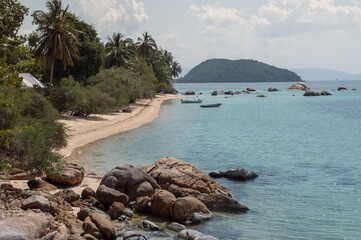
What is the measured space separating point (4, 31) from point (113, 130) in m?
25.7

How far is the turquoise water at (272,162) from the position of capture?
14883 mm

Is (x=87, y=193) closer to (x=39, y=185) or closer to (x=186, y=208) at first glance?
(x=39, y=185)

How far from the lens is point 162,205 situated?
1512cm

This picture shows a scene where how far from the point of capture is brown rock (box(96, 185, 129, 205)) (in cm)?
1563

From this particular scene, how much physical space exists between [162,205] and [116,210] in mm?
1849

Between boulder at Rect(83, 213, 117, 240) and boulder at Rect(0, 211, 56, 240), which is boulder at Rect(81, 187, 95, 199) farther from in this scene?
boulder at Rect(0, 211, 56, 240)

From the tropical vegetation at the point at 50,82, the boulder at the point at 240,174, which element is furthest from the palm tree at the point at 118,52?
the boulder at the point at 240,174

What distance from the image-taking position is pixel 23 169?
16.5 m

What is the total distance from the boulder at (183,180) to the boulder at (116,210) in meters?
3.13

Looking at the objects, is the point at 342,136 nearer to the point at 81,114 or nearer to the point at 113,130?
the point at 113,130

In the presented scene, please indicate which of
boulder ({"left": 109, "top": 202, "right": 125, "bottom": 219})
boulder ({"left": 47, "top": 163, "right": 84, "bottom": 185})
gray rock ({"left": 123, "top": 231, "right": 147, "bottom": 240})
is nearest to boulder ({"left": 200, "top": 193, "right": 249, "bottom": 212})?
boulder ({"left": 109, "top": 202, "right": 125, "bottom": 219})

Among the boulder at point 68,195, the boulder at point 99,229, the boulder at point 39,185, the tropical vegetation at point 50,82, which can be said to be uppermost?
the tropical vegetation at point 50,82

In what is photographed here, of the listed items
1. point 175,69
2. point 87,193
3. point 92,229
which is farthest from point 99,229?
point 175,69

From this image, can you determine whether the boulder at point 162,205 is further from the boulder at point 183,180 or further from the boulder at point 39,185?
the boulder at point 39,185
